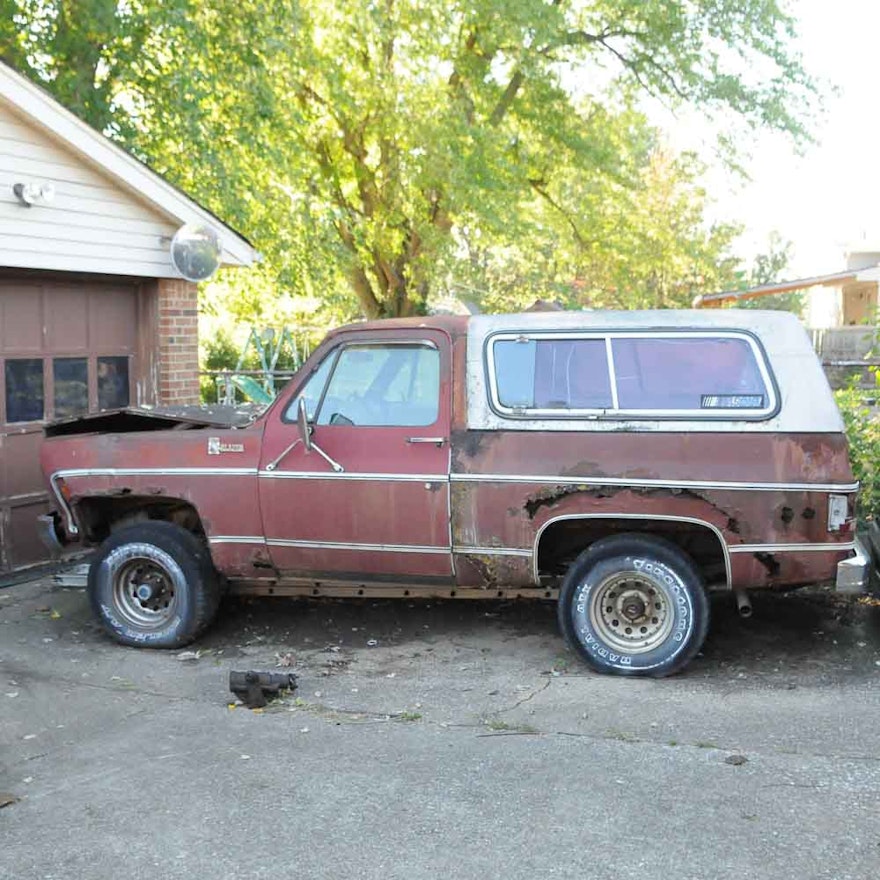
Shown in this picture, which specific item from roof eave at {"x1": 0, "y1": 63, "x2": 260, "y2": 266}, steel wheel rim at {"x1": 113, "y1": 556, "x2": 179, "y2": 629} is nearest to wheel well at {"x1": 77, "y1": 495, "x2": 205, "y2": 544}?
steel wheel rim at {"x1": 113, "y1": 556, "x2": 179, "y2": 629}

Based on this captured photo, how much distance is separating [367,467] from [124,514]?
1.90 m

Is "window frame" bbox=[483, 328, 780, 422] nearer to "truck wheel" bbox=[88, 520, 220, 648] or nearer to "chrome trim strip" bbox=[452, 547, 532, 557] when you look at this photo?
"chrome trim strip" bbox=[452, 547, 532, 557]

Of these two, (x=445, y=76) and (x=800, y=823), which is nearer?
(x=800, y=823)

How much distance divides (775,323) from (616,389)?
95 cm

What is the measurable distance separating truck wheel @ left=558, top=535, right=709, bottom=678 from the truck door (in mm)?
819

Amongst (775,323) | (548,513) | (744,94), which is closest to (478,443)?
(548,513)

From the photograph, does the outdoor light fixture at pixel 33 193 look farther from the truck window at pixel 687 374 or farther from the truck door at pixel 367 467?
the truck window at pixel 687 374

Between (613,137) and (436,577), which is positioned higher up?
(613,137)

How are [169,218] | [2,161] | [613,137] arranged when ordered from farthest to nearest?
[613,137], [169,218], [2,161]

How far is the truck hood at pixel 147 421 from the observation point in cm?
715

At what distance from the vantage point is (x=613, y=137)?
23.6 meters

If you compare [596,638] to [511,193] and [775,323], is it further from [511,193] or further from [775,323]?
[511,193]

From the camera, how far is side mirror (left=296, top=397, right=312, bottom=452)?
6398 mm

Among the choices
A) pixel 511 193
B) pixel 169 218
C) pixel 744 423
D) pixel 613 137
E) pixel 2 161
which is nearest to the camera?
pixel 744 423
